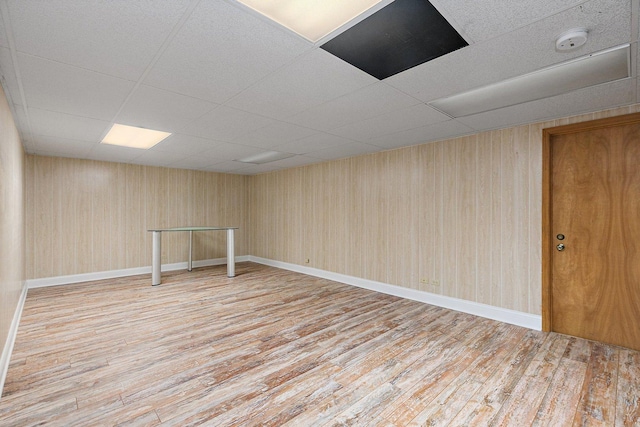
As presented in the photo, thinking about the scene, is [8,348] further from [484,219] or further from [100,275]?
[484,219]

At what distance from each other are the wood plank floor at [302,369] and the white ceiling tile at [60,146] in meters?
2.22

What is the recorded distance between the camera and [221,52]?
1.78m

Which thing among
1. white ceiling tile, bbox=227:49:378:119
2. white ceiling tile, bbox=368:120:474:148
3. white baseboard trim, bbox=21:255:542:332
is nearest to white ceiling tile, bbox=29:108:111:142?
white ceiling tile, bbox=227:49:378:119

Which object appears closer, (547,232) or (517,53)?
(517,53)

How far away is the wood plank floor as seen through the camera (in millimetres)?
1822

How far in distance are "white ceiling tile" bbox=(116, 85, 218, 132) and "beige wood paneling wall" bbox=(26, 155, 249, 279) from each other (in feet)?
10.2

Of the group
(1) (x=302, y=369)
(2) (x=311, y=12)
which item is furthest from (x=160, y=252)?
(2) (x=311, y=12)

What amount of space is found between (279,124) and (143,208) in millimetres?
4293

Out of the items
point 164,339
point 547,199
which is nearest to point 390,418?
point 164,339

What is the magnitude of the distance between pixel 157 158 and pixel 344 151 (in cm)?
337

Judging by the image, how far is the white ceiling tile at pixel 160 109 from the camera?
2.43 m

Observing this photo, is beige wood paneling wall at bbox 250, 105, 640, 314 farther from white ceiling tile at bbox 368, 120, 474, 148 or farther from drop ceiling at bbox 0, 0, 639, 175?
drop ceiling at bbox 0, 0, 639, 175

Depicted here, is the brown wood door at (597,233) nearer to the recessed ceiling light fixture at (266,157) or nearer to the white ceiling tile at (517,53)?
the white ceiling tile at (517,53)

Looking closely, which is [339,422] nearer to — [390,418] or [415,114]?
[390,418]
